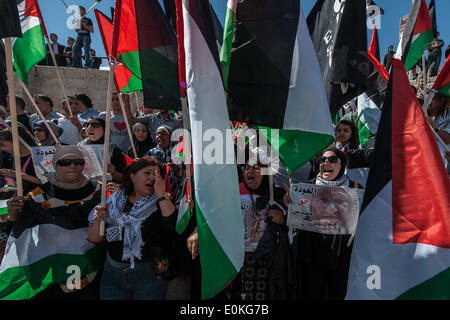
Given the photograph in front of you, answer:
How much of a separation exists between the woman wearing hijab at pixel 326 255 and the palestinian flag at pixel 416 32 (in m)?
1.41

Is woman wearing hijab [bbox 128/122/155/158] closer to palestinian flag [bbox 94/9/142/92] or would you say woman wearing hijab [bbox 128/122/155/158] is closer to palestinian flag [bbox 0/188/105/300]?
palestinian flag [bbox 94/9/142/92]

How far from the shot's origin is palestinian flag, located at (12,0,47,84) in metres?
3.77

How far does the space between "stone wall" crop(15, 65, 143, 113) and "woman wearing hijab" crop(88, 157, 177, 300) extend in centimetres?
777

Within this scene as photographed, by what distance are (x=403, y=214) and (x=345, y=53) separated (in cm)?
135

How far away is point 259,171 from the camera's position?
289cm

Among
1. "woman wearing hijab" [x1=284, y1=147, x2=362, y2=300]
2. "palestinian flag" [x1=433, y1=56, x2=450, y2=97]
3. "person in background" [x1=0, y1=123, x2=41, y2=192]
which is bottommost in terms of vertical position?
"woman wearing hijab" [x1=284, y1=147, x2=362, y2=300]

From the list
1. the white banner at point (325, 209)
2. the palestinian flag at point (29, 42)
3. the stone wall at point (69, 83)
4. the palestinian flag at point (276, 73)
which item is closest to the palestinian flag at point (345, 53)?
the palestinian flag at point (276, 73)

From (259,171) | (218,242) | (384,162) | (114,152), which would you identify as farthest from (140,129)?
(384,162)

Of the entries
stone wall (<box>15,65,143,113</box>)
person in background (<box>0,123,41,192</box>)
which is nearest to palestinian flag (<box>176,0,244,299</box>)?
person in background (<box>0,123,41,192</box>)

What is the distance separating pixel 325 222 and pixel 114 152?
86.5 inches

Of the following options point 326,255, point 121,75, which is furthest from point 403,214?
point 121,75

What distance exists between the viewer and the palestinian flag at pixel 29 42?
3.77 m

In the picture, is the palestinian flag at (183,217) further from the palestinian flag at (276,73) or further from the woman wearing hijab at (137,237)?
the palestinian flag at (276,73)
